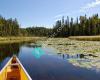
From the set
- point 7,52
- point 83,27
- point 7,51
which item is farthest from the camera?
point 83,27

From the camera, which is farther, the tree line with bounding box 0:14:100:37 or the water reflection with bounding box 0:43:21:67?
the tree line with bounding box 0:14:100:37

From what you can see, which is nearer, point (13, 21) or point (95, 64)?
point (95, 64)

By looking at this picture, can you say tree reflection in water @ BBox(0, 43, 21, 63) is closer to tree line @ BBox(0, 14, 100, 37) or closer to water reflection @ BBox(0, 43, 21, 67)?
water reflection @ BBox(0, 43, 21, 67)

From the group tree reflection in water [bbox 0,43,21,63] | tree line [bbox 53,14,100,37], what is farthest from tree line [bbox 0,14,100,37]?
tree reflection in water [bbox 0,43,21,63]

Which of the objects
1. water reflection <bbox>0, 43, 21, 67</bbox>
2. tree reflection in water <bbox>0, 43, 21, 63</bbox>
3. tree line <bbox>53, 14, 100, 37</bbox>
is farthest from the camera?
tree line <bbox>53, 14, 100, 37</bbox>

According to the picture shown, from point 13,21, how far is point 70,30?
38.6 meters

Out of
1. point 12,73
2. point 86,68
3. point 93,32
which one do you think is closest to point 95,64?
point 86,68

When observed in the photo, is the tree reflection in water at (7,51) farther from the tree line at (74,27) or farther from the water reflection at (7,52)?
the tree line at (74,27)

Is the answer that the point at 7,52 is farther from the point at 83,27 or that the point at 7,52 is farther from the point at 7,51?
the point at 83,27

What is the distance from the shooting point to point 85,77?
586 inches

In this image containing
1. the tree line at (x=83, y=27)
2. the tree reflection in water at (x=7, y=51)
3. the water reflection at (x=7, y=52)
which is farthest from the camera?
the tree line at (x=83, y=27)

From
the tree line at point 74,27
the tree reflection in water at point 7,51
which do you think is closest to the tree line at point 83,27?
the tree line at point 74,27

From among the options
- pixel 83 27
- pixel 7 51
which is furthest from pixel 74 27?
pixel 7 51

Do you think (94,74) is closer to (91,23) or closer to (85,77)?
(85,77)
